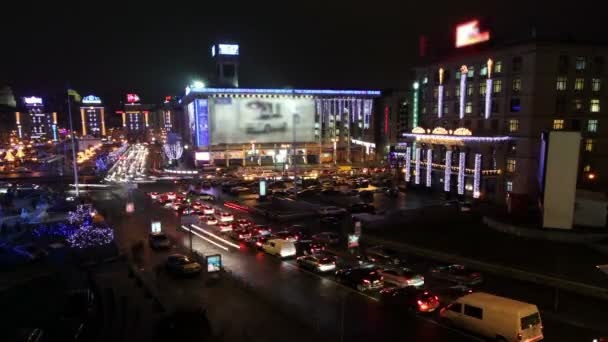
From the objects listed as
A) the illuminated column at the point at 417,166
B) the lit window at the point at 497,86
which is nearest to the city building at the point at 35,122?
the illuminated column at the point at 417,166

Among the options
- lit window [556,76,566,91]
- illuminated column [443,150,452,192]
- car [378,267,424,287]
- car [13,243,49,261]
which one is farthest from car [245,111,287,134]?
car [378,267,424,287]

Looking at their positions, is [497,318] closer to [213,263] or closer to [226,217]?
[213,263]

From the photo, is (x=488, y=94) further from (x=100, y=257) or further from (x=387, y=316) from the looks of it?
(x=100, y=257)

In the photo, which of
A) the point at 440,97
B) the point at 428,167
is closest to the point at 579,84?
the point at 440,97

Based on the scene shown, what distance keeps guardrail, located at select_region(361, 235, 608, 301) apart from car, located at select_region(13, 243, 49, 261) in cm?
2100

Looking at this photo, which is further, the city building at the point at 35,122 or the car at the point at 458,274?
the city building at the point at 35,122

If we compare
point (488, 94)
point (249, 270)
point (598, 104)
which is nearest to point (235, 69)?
point (488, 94)

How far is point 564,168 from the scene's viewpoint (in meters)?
25.0

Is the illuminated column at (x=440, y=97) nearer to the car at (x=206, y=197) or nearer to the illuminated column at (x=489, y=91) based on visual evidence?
the illuminated column at (x=489, y=91)

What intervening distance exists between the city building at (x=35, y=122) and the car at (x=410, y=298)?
195 m

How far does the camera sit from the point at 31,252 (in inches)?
977

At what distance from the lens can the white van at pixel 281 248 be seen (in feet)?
80.4

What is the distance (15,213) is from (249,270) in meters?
26.9

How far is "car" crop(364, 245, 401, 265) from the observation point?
918 inches
